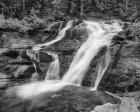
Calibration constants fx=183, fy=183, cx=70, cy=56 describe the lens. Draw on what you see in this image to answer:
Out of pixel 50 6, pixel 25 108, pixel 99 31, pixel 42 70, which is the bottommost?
pixel 25 108

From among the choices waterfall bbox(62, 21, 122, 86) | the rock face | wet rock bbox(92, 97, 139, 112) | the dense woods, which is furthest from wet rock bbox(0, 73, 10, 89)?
wet rock bbox(92, 97, 139, 112)

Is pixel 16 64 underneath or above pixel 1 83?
above

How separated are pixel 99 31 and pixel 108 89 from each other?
726cm

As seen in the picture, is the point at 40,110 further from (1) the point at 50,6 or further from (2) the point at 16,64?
(1) the point at 50,6

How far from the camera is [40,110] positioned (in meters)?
8.29

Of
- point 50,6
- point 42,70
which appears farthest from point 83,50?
point 50,6

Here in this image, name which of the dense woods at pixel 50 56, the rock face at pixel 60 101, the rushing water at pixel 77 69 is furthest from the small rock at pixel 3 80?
the rock face at pixel 60 101

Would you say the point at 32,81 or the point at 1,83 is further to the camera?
the point at 32,81

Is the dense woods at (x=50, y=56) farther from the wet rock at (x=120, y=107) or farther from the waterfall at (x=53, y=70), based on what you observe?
the waterfall at (x=53, y=70)

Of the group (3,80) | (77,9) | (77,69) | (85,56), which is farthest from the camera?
(77,9)

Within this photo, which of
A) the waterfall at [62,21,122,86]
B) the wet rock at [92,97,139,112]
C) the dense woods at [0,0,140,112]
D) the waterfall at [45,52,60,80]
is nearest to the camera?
the wet rock at [92,97,139,112]

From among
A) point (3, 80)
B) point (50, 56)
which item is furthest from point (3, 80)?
point (50, 56)

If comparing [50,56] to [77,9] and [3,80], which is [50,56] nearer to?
[3,80]

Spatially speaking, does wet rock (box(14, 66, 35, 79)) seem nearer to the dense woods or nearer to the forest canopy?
the dense woods
